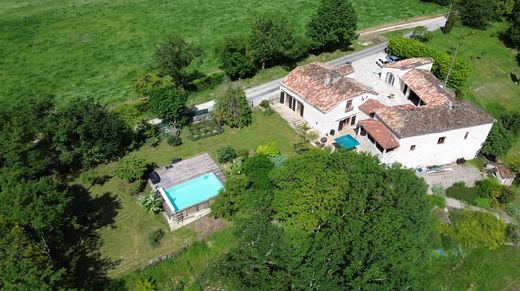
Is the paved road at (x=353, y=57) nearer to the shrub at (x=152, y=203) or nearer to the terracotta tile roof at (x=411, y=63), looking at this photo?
the terracotta tile roof at (x=411, y=63)

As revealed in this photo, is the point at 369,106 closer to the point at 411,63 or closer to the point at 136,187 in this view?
the point at 411,63

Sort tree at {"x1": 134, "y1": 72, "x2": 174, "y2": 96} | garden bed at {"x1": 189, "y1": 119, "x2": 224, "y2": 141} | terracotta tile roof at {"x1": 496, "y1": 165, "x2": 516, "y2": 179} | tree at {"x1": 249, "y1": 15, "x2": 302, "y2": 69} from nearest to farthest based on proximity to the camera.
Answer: terracotta tile roof at {"x1": 496, "y1": 165, "x2": 516, "y2": 179}, garden bed at {"x1": 189, "y1": 119, "x2": 224, "y2": 141}, tree at {"x1": 134, "y1": 72, "x2": 174, "y2": 96}, tree at {"x1": 249, "y1": 15, "x2": 302, "y2": 69}

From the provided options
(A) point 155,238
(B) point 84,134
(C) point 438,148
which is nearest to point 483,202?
(C) point 438,148

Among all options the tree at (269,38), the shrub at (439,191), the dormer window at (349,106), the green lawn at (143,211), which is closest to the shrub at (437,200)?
the shrub at (439,191)

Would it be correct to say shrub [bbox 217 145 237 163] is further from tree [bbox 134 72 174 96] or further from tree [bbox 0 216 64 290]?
tree [bbox 0 216 64 290]

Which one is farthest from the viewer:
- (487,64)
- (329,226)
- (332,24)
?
(487,64)

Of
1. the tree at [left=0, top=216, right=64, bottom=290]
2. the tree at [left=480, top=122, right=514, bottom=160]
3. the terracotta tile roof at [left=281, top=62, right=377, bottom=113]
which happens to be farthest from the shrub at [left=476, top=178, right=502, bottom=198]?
the tree at [left=0, top=216, right=64, bottom=290]

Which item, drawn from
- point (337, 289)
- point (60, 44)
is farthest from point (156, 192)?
point (60, 44)
